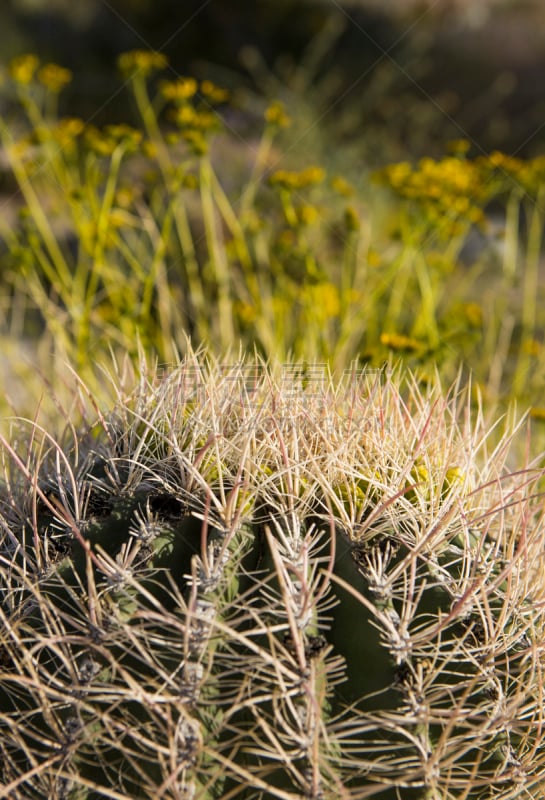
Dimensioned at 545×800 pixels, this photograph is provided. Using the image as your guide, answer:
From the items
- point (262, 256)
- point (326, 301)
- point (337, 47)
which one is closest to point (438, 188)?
point (326, 301)

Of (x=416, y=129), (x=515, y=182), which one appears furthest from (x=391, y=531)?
(x=416, y=129)

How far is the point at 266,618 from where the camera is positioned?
3.48ft

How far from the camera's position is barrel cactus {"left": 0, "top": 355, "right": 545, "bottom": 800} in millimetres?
1010

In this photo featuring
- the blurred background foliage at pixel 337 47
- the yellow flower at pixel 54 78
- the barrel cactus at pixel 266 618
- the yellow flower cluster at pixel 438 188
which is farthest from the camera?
the blurred background foliage at pixel 337 47

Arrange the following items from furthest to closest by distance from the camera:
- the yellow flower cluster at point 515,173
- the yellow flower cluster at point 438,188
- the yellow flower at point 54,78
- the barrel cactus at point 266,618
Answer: the yellow flower at point 54,78 < the yellow flower cluster at point 515,173 < the yellow flower cluster at point 438,188 < the barrel cactus at point 266,618

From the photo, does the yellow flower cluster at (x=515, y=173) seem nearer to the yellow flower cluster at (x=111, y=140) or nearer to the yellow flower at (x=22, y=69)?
the yellow flower cluster at (x=111, y=140)

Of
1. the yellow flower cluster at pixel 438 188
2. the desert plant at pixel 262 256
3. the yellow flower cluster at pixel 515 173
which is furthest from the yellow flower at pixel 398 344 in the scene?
the yellow flower cluster at pixel 515 173

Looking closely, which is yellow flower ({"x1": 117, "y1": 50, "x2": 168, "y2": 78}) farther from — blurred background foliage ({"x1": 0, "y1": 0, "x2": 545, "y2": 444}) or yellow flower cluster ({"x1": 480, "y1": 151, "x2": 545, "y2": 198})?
yellow flower cluster ({"x1": 480, "y1": 151, "x2": 545, "y2": 198})

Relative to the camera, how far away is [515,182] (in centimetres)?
293

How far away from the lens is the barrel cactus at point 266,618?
1.01m

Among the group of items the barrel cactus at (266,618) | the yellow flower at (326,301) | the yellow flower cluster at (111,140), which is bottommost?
the yellow flower at (326,301)

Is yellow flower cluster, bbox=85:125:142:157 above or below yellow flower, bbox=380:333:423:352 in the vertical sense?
above

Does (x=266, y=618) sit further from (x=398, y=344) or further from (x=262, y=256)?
(x=262, y=256)

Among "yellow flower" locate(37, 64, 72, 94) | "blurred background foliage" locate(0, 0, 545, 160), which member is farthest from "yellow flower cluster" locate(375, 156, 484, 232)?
"blurred background foliage" locate(0, 0, 545, 160)
